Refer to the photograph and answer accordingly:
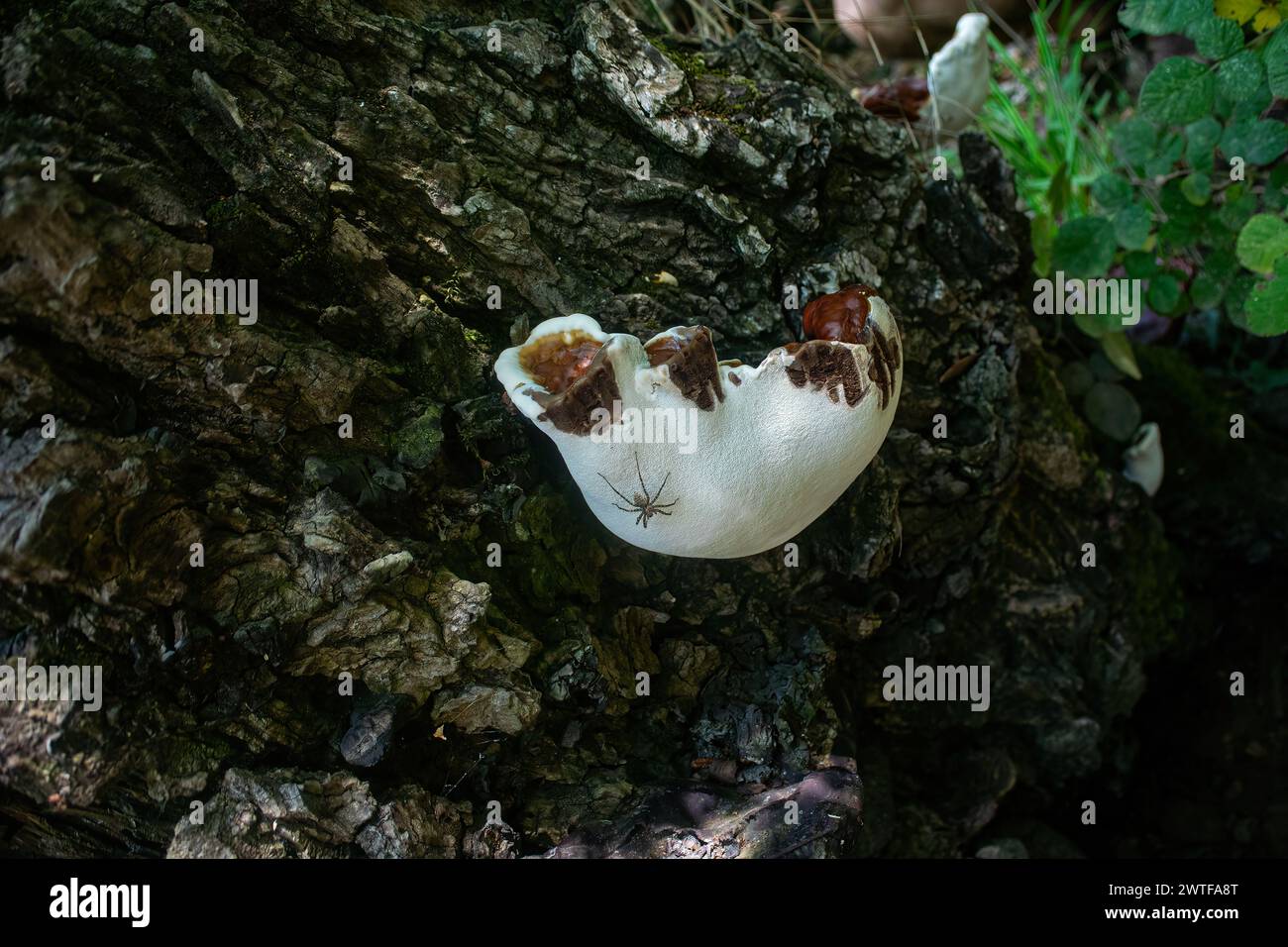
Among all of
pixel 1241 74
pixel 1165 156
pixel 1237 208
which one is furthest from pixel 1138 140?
pixel 1241 74

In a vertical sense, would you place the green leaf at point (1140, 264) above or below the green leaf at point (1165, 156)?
below

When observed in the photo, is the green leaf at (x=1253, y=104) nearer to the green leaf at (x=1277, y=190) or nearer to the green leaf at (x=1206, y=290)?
the green leaf at (x=1277, y=190)

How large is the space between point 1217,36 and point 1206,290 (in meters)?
1.21

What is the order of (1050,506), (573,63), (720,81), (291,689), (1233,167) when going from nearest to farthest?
1. (291,689)
2. (573,63)
3. (720,81)
4. (1233,167)
5. (1050,506)

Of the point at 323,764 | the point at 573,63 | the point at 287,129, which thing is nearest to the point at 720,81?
the point at 573,63

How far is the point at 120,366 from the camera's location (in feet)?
8.23

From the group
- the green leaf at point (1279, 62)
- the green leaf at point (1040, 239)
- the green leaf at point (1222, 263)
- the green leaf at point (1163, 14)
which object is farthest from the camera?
the green leaf at point (1040, 239)

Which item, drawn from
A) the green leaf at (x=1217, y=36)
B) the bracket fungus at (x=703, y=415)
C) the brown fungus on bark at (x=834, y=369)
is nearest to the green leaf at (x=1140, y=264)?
the green leaf at (x=1217, y=36)

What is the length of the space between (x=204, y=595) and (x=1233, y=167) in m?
4.33

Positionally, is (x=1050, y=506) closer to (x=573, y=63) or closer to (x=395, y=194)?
(x=573, y=63)

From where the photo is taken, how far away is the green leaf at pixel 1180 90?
10.9 feet

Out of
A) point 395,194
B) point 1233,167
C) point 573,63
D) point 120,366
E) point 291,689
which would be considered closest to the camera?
point 120,366

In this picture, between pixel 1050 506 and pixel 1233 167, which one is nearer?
pixel 1233 167

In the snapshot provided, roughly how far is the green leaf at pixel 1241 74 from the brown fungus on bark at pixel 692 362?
7.27ft
